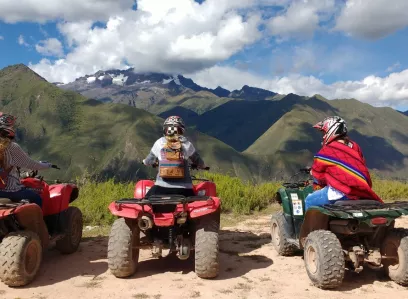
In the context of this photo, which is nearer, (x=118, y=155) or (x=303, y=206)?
(x=303, y=206)

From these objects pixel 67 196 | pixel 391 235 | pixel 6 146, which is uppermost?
pixel 6 146

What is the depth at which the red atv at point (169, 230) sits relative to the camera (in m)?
4.91

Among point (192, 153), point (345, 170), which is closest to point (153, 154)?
point (192, 153)

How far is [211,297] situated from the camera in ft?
14.4

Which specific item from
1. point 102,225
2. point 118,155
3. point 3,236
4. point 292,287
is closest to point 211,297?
point 292,287

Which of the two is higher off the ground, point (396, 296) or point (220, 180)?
point (220, 180)

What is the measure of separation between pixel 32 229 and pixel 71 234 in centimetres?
110

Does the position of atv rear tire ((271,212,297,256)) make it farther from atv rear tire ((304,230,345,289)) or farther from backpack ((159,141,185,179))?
backpack ((159,141,185,179))

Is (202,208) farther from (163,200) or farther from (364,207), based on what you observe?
(364,207)

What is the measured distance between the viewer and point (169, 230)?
518cm

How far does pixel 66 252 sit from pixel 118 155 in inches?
6869

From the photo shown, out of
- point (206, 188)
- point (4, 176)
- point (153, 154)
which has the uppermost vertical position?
point (153, 154)

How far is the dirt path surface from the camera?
4492 mm

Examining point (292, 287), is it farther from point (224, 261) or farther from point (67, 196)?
point (67, 196)
